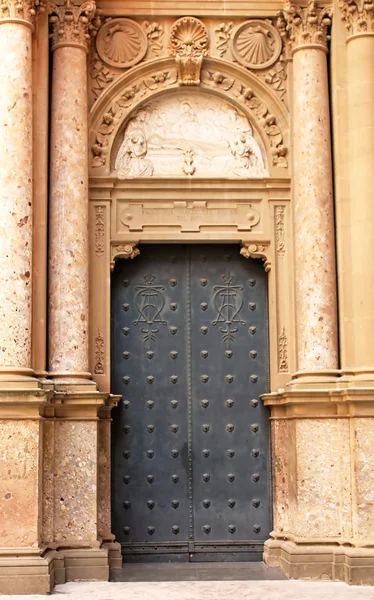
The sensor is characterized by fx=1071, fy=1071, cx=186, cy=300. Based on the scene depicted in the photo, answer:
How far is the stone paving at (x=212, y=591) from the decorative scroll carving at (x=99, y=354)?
277cm

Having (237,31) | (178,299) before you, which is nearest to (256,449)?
(178,299)

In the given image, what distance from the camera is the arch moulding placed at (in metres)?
14.4

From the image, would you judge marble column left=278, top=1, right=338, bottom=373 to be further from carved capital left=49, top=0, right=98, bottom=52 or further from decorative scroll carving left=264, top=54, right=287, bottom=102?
carved capital left=49, top=0, right=98, bottom=52

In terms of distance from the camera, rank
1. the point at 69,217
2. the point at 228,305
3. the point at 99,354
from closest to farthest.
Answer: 1. the point at 69,217
2. the point at 99,354
3. the point at 228,305

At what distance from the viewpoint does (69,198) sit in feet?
45.8

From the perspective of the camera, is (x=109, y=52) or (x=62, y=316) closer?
(x=62, y=316)

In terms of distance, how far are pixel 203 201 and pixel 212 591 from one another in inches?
206

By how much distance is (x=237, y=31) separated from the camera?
14.9 meters

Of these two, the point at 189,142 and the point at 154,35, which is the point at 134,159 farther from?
the point at 154,35

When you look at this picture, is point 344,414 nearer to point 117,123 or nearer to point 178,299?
point 178,299

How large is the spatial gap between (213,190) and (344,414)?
3568 mm

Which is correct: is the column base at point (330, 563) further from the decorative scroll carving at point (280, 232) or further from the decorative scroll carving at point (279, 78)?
the decorative scroll carving at point (279, 78)

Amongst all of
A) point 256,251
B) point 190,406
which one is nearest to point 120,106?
point 256,251

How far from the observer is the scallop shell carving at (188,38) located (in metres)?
14.8
